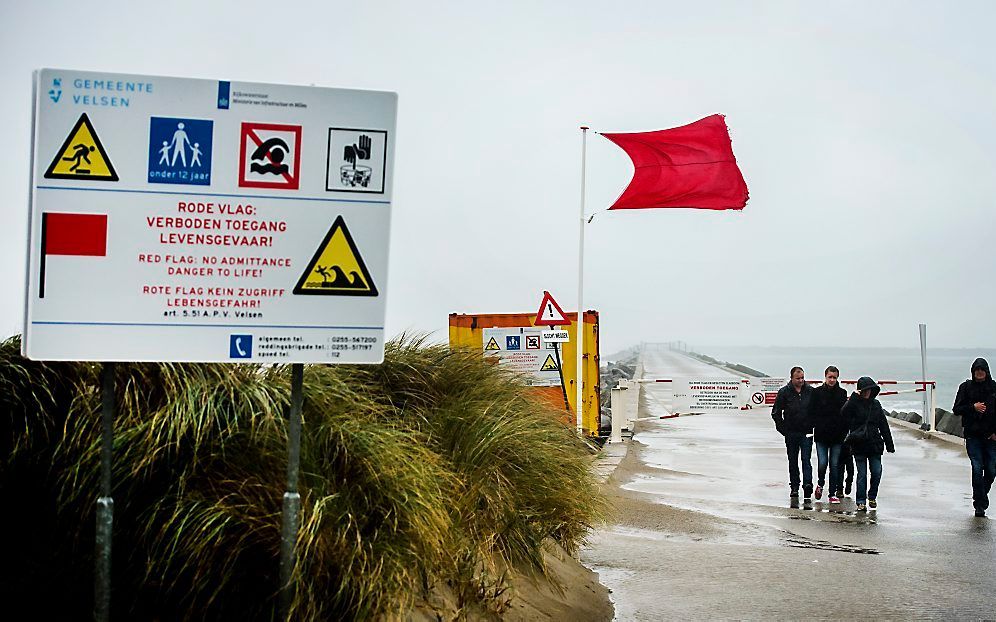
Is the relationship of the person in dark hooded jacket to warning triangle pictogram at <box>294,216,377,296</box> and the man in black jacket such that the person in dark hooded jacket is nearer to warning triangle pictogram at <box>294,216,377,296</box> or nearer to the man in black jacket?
the man in black jacket

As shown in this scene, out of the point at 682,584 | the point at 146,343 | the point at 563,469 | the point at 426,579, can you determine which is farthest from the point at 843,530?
the point at 146,343

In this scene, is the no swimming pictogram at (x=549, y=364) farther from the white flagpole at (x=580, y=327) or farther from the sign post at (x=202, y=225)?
the sign post at (x=202, y=225)

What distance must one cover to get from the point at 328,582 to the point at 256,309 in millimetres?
1332

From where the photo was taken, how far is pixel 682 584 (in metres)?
8.81

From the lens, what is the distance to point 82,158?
4957 millimetres

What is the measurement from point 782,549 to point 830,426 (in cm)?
483

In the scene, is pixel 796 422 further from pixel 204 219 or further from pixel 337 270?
pixel 204 219

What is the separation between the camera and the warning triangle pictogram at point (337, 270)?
16.9 ft

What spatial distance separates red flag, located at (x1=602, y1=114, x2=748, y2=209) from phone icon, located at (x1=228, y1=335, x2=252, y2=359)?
15256 mm

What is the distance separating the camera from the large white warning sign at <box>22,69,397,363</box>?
494 cm

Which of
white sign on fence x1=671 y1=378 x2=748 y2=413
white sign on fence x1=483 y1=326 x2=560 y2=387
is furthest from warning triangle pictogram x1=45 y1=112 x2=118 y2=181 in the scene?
white sign on fence x1=671 y1=378 x2=748 y2=413

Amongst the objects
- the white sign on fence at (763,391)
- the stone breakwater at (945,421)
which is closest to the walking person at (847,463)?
the stone breakwater at (945,421)

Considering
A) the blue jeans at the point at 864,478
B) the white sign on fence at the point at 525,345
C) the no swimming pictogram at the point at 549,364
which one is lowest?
the blue jeans at the point at 864,478

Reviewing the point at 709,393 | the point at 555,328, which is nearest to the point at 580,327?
the point at 555,328
